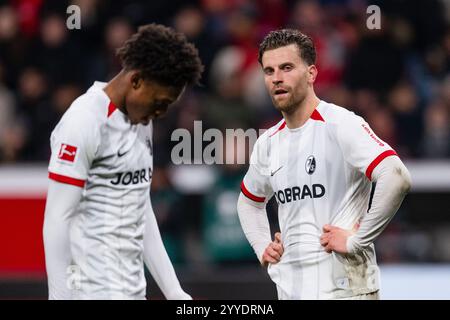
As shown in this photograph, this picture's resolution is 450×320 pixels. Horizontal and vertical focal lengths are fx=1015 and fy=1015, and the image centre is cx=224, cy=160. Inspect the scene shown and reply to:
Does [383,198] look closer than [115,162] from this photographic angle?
Yes

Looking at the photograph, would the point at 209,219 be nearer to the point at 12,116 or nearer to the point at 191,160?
the point at 191,160

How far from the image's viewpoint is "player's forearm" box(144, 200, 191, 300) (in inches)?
201

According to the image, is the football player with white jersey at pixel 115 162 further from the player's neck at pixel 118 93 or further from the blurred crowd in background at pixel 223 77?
the blurred crowd in background at pixel 223 77

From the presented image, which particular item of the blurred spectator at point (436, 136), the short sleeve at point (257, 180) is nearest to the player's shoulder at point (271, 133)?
the short sleeve at point (257, 180)

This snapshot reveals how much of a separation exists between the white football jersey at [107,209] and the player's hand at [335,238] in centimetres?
95

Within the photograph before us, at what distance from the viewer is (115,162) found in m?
4.92

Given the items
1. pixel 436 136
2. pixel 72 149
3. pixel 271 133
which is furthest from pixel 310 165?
pixel 436 136

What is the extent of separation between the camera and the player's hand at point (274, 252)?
491 cm

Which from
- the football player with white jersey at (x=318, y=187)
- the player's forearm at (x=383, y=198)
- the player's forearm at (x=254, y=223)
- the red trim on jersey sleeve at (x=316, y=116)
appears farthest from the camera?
the player's forearm at (x=254, y=223)

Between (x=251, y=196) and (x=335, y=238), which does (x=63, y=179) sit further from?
(x=335, y=238)

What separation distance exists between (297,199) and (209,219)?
4486 millimetres

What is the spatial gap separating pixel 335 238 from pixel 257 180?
65 centimetres
